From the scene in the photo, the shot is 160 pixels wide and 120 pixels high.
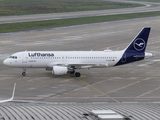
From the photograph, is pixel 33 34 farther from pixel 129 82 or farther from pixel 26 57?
pixel 129 82

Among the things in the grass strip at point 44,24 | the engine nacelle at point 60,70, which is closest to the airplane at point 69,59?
the engine nacelle at point 60,70

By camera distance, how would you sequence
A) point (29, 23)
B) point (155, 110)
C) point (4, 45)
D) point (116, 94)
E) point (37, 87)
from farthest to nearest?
1. point (29, 23)
2. point (4, 45)
3. point (37, 87)
4. point (116, 94)
5. point (155, 110)

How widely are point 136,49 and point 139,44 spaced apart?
961mm

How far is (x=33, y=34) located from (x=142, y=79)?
56.0 meters

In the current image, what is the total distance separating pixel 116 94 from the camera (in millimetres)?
42750

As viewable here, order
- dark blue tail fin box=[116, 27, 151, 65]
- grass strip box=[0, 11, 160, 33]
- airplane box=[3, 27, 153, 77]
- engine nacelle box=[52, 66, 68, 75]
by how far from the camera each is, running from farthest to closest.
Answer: grass strip box=[0, 11, 160, 33] → dark blue tail fin box=[116, 27, 151, 65] → airplane box=[3, 27, 153, 77] → engine nacelle box=[52, 66, 68, 75]

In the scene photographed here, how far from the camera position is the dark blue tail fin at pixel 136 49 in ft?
178

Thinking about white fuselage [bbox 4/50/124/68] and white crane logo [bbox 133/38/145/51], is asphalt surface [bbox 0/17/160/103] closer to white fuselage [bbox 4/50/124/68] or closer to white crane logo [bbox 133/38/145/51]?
white fuselage [bbox 4/50/124/68]

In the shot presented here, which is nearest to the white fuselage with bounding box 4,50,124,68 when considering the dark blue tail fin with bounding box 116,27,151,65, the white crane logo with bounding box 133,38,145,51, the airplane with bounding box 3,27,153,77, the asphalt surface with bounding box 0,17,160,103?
the airplane with bounding box 3,27,153,77

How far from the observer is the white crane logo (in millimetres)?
54969

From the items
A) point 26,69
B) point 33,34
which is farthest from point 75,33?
point 26,69

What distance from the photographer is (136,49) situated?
180 feet

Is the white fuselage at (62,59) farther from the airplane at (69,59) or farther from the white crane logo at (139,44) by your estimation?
the white crane logo at (139,44)

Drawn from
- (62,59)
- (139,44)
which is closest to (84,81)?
(62,59)
